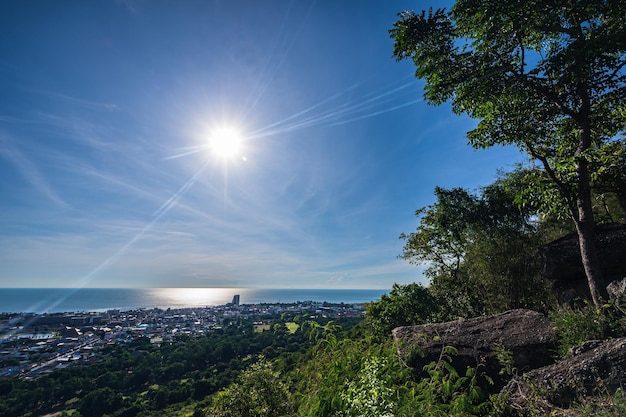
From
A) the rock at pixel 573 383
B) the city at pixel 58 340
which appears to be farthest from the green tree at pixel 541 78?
the city at pixel 58 340

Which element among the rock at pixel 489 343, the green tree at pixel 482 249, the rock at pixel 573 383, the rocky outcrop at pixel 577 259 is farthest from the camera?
the green tree at pixel 482 249

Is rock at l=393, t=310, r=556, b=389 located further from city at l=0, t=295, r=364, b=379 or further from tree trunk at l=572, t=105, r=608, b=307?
city at l=0, t=295, r=364, b=379

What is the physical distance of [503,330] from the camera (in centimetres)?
635

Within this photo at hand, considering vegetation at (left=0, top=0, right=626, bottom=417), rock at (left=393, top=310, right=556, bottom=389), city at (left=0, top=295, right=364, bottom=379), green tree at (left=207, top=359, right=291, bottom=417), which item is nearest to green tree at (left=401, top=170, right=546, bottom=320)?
vegetation at (left=0, top=0, right=626, bottom=417)

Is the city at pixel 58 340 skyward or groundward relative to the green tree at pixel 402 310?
groundward

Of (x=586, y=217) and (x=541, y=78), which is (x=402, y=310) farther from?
(x=541, y=78)

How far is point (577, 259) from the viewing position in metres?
9.05

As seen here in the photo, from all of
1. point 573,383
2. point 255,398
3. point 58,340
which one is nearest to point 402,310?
point 255,398

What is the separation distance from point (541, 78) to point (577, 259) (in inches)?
246

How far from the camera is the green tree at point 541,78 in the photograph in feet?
20.9

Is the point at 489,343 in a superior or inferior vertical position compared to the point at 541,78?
inferior

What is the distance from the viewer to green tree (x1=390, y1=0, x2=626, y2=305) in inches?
251

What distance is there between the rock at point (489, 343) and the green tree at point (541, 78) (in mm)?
1747

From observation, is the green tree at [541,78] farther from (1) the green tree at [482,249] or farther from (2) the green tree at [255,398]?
(2) the green tree at [255,398]
